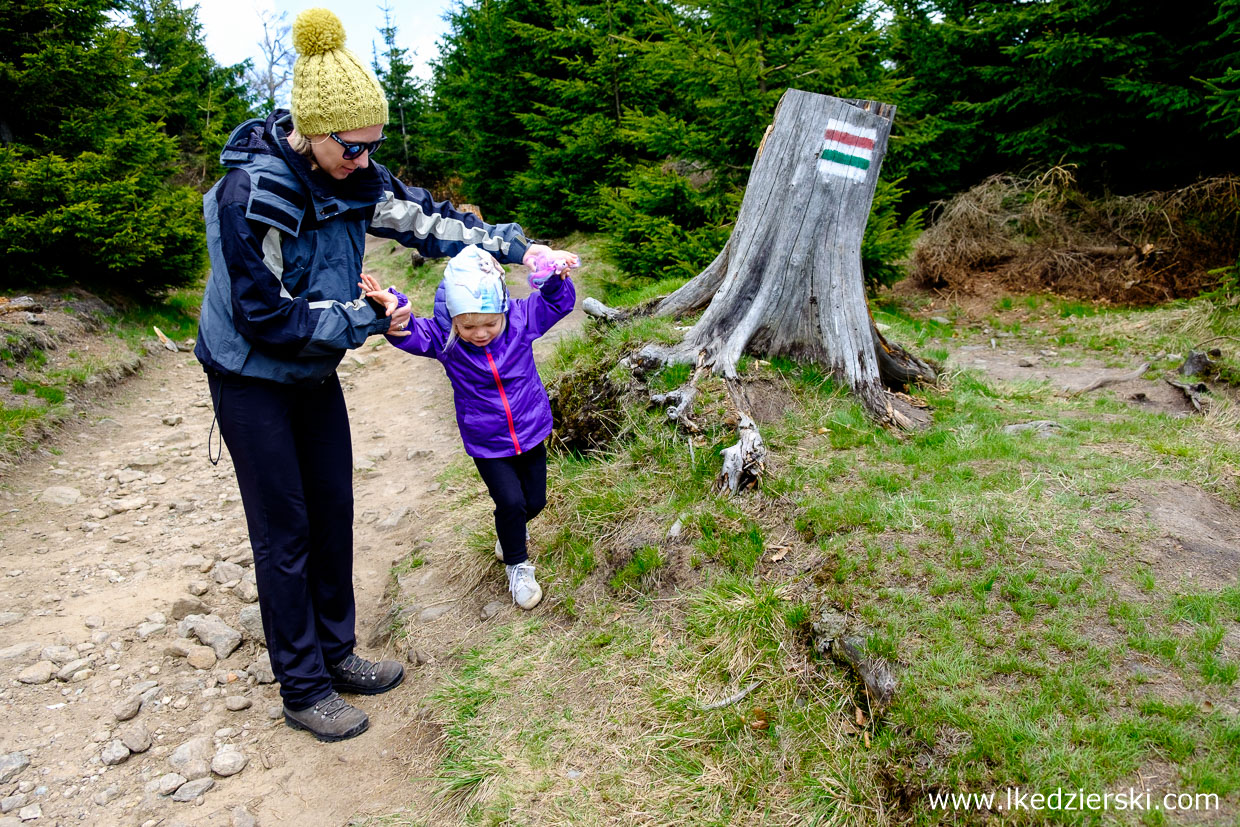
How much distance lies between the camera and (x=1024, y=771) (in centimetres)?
219

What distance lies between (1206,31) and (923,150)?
346 cm

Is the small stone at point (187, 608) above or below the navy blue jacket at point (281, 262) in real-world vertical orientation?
below

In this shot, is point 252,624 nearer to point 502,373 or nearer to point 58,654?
point 58,654

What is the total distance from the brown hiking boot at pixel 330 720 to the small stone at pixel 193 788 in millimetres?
364

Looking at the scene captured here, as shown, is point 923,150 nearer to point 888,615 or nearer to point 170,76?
point 888,615

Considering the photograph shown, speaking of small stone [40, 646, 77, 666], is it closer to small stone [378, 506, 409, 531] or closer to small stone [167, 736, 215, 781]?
small stone [167, 736, 215, 781]

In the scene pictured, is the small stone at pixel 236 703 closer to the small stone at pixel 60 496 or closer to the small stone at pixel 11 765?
the small stone at pixel 11 765

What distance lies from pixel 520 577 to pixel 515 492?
481mm

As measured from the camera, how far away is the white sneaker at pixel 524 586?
3.84 metres

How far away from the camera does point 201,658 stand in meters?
3.73

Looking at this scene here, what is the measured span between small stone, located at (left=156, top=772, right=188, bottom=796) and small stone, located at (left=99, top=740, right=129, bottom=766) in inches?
8.4

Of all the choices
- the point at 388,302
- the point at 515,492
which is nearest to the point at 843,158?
the point at 515,492

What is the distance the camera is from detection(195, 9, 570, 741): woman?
267 cm

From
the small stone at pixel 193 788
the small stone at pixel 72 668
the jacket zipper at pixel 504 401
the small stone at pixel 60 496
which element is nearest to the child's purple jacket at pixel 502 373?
the jacket zipper at pixel 504 401
